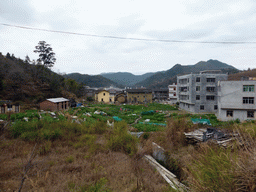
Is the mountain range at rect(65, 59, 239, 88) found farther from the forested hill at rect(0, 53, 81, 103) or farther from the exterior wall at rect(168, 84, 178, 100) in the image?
the forested hill at rect(0, 53, 81, 103)

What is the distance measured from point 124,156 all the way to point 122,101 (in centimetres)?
4272

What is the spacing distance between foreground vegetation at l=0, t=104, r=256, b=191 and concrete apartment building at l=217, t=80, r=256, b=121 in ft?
48.2

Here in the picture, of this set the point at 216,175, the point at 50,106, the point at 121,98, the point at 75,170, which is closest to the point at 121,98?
the point at 121,98

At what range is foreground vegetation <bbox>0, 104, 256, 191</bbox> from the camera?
2.00 metres

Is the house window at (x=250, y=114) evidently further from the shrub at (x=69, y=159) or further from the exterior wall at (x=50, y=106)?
the exterior wall at (x=50, y=106)

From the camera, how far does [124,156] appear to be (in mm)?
5688

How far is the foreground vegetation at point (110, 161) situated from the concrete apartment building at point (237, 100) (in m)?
14.7

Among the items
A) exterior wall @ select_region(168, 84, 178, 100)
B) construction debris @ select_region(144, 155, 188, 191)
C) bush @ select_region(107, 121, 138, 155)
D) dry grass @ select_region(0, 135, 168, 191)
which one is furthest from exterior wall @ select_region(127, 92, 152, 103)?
construction debris @ select_region(144, 155, 188, 191)

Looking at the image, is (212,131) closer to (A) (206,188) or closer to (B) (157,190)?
(B) (157,190)

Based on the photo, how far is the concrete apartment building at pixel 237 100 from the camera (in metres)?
19.9

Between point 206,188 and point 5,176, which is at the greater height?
point 206,188

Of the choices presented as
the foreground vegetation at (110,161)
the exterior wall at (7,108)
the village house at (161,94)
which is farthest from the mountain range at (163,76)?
the foreground vegetation at (110,161)

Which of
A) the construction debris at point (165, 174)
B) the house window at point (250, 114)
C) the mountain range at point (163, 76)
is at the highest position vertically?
the mountain range at point (163, 76)

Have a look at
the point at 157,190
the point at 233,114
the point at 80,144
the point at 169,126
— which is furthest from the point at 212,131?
the point at 233,114
